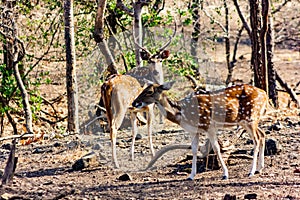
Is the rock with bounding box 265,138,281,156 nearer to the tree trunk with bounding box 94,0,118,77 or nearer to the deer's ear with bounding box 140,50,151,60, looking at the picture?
the deer's ear with bounding box 140,50,151,60

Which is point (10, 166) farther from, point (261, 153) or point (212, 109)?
point (261, 153)

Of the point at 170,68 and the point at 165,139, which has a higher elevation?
the point at 170,68

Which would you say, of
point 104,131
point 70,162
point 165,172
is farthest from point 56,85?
point 165,172

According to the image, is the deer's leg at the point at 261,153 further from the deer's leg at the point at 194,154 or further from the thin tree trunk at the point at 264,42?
the thin tree trunk at the point at 264,42

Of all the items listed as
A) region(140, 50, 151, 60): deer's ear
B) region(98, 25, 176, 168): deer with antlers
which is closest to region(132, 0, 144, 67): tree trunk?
region(140, 50, 151, 60): deer's ear

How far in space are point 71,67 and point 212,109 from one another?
453 cm

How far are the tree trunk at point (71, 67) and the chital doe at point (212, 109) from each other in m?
3.93

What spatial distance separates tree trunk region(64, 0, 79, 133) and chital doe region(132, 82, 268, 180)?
12.9 feet

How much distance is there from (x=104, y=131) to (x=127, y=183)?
602 cm

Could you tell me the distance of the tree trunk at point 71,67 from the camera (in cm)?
1273

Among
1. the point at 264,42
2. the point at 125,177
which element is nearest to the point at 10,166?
the point at 125,177

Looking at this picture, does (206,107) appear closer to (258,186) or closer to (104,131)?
(258,186)

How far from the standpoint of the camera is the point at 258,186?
324 inches

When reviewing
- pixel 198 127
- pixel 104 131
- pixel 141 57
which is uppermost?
pixel 141 57
